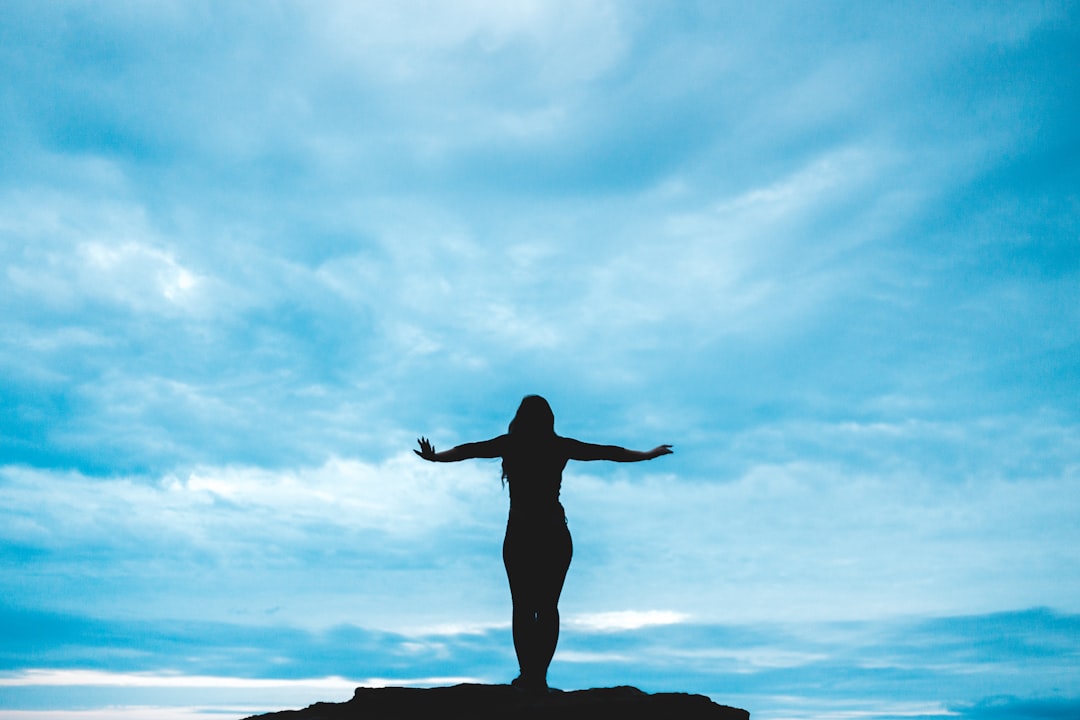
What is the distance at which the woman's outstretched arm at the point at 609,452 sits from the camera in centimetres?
1239

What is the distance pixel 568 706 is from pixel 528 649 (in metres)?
2.31

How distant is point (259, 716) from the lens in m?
11.1

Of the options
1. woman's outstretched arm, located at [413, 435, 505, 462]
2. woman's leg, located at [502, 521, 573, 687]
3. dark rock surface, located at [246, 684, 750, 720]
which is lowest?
dark rock surface, located at [246, 684, 750, 720]

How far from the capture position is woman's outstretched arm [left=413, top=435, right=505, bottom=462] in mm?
12367

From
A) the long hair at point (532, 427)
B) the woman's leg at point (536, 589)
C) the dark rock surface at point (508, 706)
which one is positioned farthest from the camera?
the long hair at point (532, 427)

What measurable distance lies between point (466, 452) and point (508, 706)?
3591 millimetres

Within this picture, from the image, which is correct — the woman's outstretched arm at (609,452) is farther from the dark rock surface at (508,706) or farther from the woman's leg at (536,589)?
the dark rock surface at (508,706)

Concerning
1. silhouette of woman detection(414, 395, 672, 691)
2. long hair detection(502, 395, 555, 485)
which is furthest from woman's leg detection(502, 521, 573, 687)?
long hair detection(502, 395, 555, 485)

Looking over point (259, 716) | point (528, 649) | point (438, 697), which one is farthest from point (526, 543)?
point (259, 716)

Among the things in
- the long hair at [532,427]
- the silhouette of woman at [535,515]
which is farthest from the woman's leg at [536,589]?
the long hair at [532,427]

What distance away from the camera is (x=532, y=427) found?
12242 millimetres

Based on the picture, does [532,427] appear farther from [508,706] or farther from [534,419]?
[508,706]

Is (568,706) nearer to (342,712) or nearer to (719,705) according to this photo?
(719,705)

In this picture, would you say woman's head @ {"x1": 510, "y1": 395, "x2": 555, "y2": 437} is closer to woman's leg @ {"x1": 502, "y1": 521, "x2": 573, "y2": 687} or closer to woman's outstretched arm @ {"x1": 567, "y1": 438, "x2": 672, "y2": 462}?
woman's outstretched arm @ {"x1": 567, "y1": 438, "x2": 672, "y2": 462}
